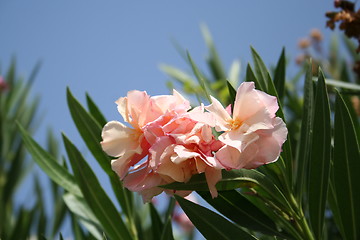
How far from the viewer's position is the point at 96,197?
109cm

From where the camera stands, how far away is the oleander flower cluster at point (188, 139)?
2.22 feet

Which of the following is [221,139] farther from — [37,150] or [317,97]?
[37,150]

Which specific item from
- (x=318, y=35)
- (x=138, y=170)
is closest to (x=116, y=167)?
(x=138, y=170)

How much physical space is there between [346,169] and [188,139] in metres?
0.31

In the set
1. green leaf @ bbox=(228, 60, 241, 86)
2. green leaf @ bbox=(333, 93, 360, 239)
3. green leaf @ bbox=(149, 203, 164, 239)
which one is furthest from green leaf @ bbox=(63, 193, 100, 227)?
green leaf @ bbox=(228, 60, 241, 86)

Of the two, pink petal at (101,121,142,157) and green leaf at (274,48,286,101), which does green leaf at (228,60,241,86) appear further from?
pink petal at (101,121,142,157)

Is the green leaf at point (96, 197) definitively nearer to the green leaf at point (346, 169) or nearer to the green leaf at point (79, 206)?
the green leaf at point (79, 206)

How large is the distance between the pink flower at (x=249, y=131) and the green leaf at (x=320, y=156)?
165 millimetres

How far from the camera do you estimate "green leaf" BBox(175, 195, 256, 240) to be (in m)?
0.77

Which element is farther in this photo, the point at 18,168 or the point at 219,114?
the point at 18,168

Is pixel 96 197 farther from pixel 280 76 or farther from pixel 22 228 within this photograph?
pixel 22 228

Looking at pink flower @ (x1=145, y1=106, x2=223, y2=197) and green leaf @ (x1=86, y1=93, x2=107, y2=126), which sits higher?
green leaf @ (x1=86, y1=93, x2=107, y2=126)

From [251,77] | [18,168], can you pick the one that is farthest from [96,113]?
[18,168]

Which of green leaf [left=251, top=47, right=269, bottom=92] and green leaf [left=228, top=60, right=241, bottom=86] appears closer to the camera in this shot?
green leaf [left=251, top=47, right=269, bottom=92]
